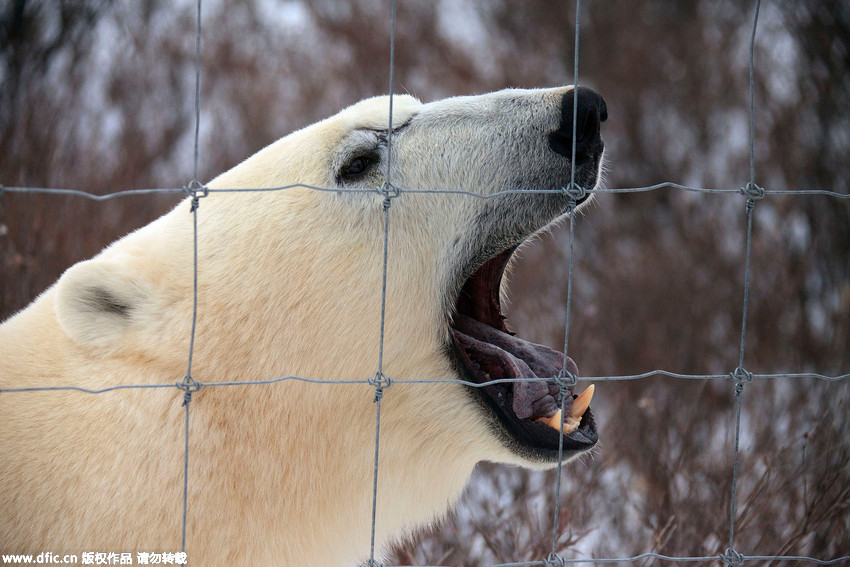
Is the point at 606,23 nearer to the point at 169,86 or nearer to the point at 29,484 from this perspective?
the point at 169,86

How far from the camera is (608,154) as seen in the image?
5.86m

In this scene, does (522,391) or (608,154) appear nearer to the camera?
(522,391)

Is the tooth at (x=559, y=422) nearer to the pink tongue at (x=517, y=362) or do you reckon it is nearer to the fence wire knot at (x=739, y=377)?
the pink tongue at (x=517, y=362)

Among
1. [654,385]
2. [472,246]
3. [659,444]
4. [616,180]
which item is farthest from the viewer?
[616,180]

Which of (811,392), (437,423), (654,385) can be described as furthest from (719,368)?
(437,423)

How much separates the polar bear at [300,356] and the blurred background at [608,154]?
→ 138 centimetres

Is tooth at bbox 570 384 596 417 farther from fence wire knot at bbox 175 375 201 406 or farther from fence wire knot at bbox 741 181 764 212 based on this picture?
fence wire knot at bbox 175 375 201 406

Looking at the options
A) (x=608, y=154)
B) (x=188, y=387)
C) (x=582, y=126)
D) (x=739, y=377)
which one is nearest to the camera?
(x=188, y=387)

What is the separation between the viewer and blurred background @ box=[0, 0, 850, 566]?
369cm

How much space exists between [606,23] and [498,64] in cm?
86

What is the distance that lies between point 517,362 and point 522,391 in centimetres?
7

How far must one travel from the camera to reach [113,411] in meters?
1.60

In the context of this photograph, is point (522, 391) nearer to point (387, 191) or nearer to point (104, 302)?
point (387, 191)

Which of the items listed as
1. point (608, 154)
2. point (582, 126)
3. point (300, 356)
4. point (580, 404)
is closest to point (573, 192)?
point (582, 126)
